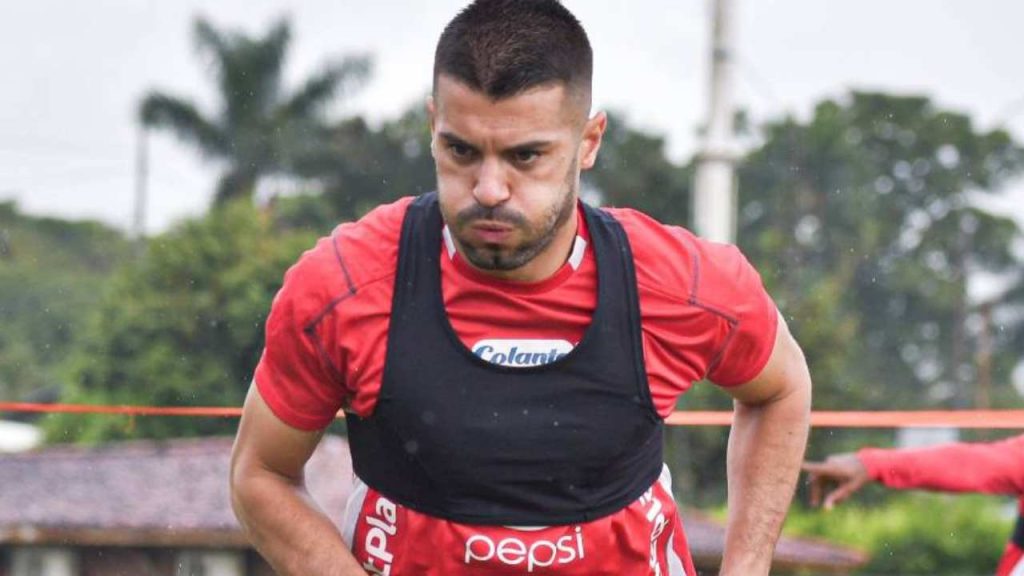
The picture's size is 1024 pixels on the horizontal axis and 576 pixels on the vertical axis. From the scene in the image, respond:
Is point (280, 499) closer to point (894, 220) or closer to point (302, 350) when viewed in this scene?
point (302, 350)

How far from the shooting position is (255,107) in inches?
1390

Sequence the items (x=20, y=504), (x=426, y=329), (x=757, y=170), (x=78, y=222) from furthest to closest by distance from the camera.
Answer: (x=78, y=222) → (x=757, y=170) → (x=20, y=504) → (x=426, y=329)

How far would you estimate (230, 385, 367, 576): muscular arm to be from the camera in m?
3.20

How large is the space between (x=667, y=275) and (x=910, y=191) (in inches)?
1706

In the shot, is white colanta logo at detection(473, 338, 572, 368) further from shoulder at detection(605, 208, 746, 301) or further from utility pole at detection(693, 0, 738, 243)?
utility pole at detection(693, 0, 738, 243)

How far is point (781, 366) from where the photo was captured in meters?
3.44

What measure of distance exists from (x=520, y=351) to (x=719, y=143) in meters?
14.4

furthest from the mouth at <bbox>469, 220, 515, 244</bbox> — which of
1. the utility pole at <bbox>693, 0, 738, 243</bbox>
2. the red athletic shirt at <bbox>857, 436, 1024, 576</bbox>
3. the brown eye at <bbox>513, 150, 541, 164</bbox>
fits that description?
the utility pole at <bbox>693, 0, 738, 243</bbox>

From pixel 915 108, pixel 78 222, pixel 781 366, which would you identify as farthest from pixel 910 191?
pixel 781 366

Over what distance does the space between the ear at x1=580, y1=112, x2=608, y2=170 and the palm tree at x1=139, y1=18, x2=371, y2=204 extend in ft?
104

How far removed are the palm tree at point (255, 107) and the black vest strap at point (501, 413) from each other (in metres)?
31.8

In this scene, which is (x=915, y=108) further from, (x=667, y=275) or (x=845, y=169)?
(x=667, y=275)

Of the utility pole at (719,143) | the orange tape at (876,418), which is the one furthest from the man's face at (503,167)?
the utility pole at (719,143)

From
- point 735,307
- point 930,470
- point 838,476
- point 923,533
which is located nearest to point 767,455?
point 735,307
